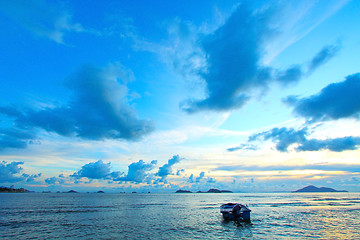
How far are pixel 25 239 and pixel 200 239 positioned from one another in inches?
1120

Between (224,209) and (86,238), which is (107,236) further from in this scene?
(224,209)

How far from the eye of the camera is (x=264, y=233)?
40.7 metres

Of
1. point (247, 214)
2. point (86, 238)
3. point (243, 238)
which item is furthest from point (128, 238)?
point (247, 214)

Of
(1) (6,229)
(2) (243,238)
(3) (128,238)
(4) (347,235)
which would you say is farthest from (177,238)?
(1) (6,229)

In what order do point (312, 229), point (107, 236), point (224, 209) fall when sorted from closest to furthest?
point (107, 236), point (312, 229), point (224, 209)

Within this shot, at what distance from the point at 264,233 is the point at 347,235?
13.5m

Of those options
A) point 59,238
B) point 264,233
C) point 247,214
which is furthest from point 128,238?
point 247,214

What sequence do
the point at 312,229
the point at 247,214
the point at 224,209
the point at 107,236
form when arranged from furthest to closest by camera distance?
the point at 224,209
the point at 247,214
the point at 312,229
the point at 107,236

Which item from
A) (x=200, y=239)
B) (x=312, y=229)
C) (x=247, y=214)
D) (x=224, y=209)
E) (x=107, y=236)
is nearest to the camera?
(x=200, y=239)

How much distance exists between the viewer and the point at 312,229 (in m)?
43.8

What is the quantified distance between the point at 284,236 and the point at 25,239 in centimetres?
4275

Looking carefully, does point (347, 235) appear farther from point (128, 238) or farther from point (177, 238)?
point (128, 238)

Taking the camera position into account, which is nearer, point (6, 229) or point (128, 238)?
point (128, 238)

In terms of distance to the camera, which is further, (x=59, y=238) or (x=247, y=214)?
(x=247, y=214)
